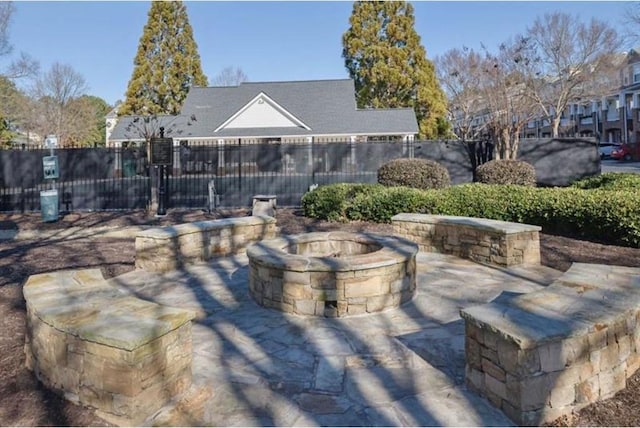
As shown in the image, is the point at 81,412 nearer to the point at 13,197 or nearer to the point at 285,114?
the point at 13,197

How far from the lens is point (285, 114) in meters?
24.2

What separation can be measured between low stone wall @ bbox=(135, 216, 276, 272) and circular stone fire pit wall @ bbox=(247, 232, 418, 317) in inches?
73.4

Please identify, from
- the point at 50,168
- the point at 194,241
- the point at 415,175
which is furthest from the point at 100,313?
the point at 415,175

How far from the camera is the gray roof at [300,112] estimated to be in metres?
23.3

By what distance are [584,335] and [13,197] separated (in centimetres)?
1395

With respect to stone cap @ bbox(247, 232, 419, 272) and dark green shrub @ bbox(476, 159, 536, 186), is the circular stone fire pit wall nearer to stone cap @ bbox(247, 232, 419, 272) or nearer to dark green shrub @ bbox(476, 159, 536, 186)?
stone cap @ bbox(247, 232, 419, 272)

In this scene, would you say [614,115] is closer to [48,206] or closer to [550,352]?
[48,206]

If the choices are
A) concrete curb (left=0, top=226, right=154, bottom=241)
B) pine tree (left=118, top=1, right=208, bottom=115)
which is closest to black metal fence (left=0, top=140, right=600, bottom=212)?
concrete curb (left=0, top=226, right=154, bottom=241)

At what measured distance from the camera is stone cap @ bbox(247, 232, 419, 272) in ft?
13.3

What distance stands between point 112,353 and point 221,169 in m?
11.9

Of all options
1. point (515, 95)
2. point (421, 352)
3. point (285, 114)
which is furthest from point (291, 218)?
point (285, 114)

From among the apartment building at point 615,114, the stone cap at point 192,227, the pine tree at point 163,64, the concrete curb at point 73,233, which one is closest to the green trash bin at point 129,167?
the concrete curb at point 73,233

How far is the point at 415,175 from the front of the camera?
1152cm

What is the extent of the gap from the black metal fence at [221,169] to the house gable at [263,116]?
9949 mm
